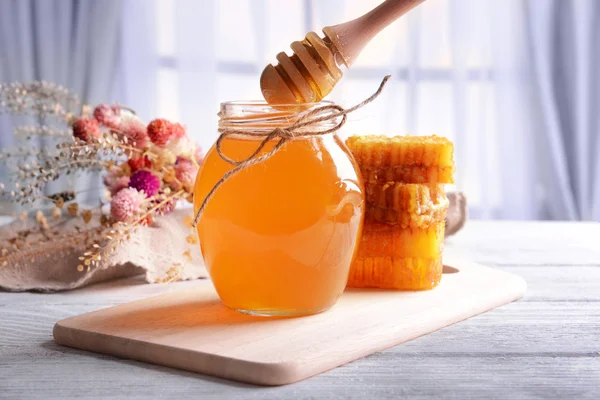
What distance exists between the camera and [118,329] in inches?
34.5

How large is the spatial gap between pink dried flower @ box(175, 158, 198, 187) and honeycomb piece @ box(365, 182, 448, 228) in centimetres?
40

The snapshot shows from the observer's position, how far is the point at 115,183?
142cm

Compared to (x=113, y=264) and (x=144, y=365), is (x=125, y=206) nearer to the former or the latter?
(x=113, y=264)

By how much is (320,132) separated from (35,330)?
1.38 ft

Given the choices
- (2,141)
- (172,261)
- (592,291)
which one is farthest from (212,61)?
(592,291)

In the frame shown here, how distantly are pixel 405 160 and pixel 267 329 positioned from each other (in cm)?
35

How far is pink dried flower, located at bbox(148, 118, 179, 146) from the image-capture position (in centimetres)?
136

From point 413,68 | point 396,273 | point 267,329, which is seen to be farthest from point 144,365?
point 413,68

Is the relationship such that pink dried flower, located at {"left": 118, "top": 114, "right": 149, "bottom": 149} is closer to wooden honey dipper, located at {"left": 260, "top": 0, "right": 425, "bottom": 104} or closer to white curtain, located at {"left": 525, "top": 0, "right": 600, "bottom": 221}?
wooden honey dipper, located at {"left": 260, "top": 0, "right": 425, "bottom": 104}

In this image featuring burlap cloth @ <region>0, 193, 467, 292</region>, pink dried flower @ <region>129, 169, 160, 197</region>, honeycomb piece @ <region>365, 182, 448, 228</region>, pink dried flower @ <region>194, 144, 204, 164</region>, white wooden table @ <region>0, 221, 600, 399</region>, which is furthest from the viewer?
pink dried flower @ <region>194, 144, 204, 164</region>

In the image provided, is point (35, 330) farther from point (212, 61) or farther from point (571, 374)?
point (212, 61)

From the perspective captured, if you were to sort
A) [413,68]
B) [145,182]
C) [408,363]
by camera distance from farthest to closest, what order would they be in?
[413,68]
[145,182]
[408,363]

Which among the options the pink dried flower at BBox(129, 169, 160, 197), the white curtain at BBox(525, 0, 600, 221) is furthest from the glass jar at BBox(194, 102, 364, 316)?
the white curtain at BBox(525, 0, 600, 221)

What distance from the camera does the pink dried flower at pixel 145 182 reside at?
4.40 feet
